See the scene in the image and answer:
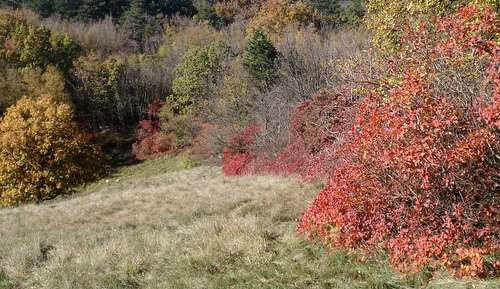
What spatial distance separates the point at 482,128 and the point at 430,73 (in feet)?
3.51

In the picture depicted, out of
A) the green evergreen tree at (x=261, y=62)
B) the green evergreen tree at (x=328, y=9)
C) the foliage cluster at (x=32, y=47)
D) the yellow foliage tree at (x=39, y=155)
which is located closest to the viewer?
the yellow foliage tree at (x=39, y=155)

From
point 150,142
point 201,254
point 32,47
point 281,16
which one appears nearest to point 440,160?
point 201,254

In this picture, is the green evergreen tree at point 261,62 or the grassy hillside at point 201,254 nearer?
the grassy hillside at point 201,254

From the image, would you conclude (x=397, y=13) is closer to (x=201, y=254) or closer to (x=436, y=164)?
(x=436, y=164)

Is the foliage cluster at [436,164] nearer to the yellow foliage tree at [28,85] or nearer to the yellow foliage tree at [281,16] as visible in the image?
the yellow foliage tree at [28,85]

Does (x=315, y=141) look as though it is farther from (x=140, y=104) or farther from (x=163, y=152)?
(x=140, y=104)

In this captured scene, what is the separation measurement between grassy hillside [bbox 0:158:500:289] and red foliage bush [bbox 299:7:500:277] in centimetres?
41

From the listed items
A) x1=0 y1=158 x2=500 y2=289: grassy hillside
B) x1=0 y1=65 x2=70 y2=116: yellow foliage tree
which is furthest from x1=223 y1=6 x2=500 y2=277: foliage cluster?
x1=0 y1=65 x2=70 y2=116: yellow foliage tree

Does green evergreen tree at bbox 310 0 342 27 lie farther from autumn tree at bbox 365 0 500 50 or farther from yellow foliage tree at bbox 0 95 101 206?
autumn tree at bbox 365 0 500 50

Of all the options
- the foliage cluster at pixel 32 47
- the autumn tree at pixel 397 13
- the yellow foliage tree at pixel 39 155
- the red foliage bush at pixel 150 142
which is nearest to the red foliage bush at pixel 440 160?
the autumn tree at pixel 397 13

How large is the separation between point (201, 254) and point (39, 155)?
86.2ft

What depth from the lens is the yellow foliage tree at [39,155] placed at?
30062 millimetres

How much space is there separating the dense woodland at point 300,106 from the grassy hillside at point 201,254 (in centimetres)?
44

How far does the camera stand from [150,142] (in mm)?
46250
